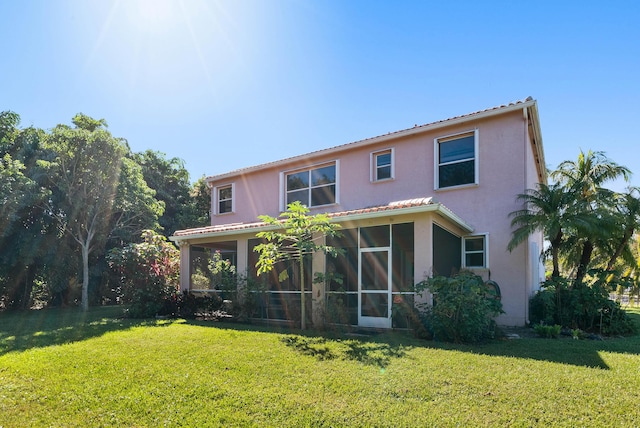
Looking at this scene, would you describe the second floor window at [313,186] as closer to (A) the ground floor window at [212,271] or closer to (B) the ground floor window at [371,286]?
(A) the ground floor window at [212,271]

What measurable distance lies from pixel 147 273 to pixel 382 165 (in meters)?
9.82

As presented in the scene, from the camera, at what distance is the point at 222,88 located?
1191cm

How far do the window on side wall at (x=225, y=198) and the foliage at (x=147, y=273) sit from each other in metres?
2.95

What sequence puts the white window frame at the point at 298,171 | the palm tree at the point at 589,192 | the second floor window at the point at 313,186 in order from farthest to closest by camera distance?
the second floor window at the point at 313,186 → the white window frame at the point at 298,171 → the palm tree at the point at 589,192

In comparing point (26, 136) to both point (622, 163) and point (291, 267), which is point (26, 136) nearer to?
point (291, 267)

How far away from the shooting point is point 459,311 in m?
7.52

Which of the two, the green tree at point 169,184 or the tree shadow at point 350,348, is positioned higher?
the green tree at point 169,184

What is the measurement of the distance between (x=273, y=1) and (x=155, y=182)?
1946 cm

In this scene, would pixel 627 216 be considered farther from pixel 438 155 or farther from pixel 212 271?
pixel 212 271

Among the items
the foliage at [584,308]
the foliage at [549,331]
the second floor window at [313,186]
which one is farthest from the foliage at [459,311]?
the second floor window at [313,186]

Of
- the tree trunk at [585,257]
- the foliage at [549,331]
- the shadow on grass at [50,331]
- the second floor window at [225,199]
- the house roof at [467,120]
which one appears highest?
the house roof at [467,120]

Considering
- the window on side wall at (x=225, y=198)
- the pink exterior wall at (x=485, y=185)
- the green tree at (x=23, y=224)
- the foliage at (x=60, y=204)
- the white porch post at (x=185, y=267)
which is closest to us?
the pink exterior wall at (x=485, y=185)

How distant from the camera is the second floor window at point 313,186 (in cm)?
1424

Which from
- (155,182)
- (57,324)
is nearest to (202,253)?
(57,324)
